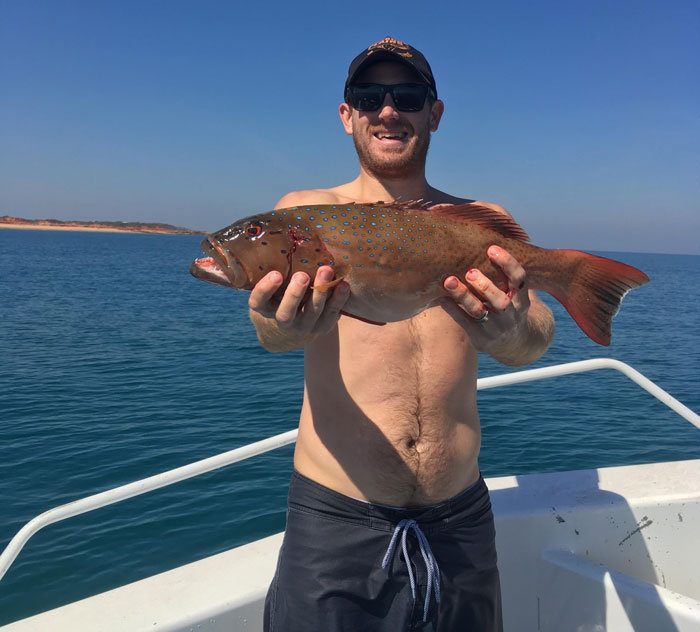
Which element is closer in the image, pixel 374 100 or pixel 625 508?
pixel 374 100

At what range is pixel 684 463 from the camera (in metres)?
4.89

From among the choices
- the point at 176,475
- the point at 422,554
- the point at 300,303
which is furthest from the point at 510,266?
the point at 176,475

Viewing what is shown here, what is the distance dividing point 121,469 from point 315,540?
8786 millimetres

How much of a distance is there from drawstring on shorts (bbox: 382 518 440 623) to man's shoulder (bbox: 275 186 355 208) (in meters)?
1.98

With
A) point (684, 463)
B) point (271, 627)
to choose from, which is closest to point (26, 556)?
point (271, 627)

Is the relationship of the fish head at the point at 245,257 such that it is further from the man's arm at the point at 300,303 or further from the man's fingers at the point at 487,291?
the man's fingers at the point at 487,291

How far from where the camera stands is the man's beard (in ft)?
11.9

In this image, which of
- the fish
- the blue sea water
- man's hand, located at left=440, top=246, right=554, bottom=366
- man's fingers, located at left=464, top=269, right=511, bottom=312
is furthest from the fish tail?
the blue sea water

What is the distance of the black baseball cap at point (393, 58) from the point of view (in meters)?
3.59

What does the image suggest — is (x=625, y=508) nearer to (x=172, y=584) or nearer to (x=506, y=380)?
(x=506, y=380)

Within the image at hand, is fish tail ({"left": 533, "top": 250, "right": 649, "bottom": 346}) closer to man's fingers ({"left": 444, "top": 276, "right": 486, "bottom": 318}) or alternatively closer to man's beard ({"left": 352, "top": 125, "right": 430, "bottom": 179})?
man's fingers ({"left": 444, "top": 276, "right": 486, "bottom": 318})

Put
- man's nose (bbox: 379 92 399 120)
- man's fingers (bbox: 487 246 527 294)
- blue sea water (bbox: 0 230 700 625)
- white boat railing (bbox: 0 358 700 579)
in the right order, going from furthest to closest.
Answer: blue sea water (bbox: 0 230 700 625), man's nose (bbox: 379 92 399 120), white boat railing (bbox: 0 358 700 579), man's fingers (bbox: 487 246 527 294)

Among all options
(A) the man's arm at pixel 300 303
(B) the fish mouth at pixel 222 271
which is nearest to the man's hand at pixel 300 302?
(A) the man's arm at pixel 300 303

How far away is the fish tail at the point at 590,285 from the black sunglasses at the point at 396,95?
4.31ft
